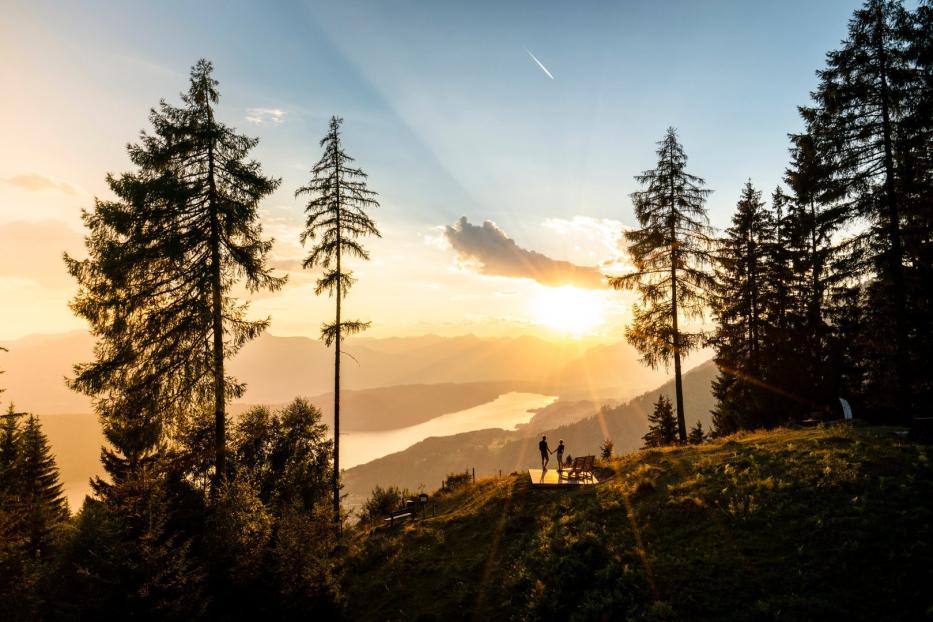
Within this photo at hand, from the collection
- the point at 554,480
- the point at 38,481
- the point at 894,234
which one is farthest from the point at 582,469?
the point at 38,481

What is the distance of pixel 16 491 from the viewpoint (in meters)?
27.3

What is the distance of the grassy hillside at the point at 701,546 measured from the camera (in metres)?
7.80

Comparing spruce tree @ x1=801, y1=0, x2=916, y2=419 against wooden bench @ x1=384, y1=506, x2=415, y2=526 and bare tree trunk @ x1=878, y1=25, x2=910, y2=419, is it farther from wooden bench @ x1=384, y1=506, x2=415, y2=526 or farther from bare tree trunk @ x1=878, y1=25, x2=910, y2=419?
wooden bench @ x1=384, y1=506, x2=415, y2=526

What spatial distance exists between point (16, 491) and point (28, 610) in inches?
935

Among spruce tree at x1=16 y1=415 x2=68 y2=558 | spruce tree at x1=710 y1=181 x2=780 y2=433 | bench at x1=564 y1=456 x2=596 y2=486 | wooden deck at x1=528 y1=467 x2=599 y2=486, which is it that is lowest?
spruce tree at x1=16 y1=415 x2=68 y2=558

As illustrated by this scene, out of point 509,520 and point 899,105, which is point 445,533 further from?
point 899,105

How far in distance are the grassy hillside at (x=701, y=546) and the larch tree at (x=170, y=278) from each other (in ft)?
25.6

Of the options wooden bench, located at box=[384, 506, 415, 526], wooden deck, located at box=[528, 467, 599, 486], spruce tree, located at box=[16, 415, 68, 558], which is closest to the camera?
wooden deck, located at box=[528, 467, 599, 486]

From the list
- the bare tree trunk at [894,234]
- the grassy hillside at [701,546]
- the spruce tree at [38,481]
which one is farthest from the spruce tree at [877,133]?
the spruce tree at [38,481]

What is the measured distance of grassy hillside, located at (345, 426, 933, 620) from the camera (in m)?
7.80

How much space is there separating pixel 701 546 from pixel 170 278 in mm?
16826

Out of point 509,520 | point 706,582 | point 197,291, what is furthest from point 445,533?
point 197,291

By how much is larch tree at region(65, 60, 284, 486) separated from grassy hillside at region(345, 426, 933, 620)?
7803mm

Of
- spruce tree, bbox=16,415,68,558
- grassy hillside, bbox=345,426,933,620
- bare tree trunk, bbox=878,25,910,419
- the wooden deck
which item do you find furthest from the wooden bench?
spruce tree, bbox=16,415,68,558
